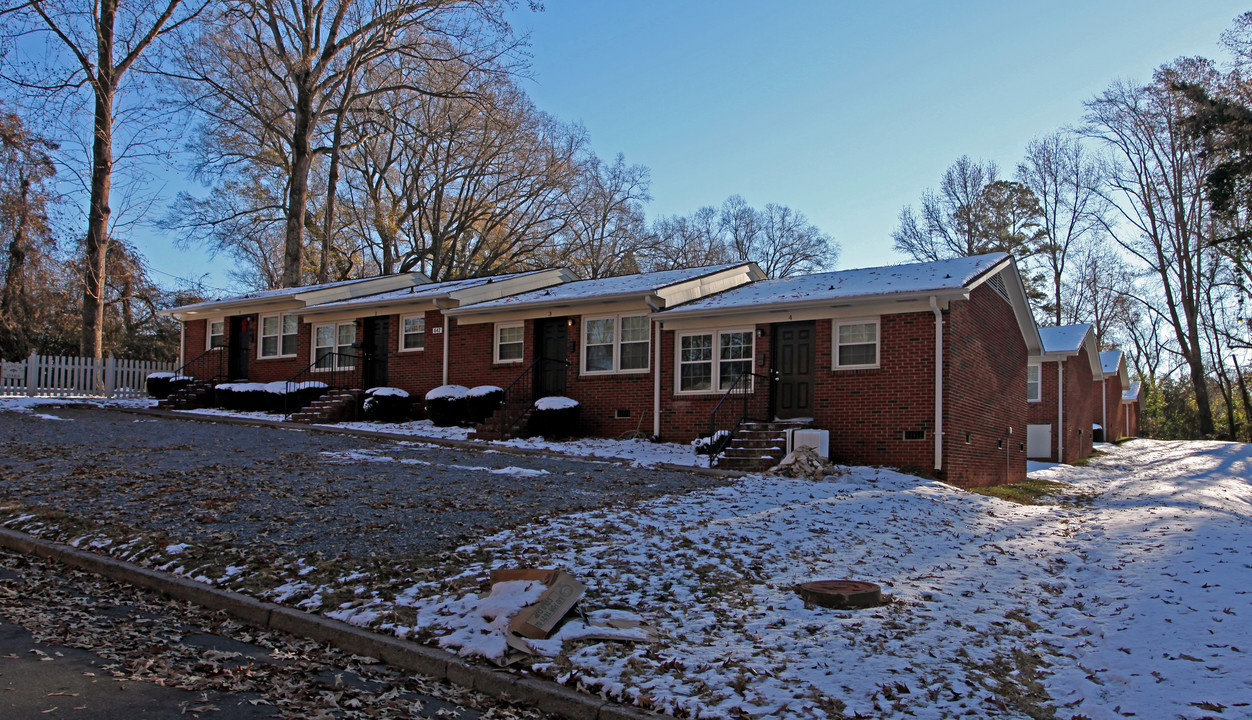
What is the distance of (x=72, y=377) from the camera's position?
74.8ft

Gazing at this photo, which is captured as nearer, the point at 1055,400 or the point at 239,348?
the point at 239,348

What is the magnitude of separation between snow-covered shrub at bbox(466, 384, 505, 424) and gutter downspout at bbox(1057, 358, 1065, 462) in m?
17.0

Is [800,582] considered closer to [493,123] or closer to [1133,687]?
[1133,687]

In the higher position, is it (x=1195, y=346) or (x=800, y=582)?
(x=1195, y=346)

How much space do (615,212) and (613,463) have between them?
2874 cm

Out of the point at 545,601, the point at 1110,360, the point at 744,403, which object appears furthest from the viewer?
the point at 1110,360

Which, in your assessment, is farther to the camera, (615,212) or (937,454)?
(615,212)

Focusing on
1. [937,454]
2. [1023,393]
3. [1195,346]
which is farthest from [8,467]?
[1195,346]

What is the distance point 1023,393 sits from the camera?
18812 mm

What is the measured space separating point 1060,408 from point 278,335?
2301 cm

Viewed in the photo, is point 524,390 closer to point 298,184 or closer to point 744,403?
point 744,403

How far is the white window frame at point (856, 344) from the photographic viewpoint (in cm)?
1394

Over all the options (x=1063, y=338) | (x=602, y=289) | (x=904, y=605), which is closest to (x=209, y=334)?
(x=602, y=289)

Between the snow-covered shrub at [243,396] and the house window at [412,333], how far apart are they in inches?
151
